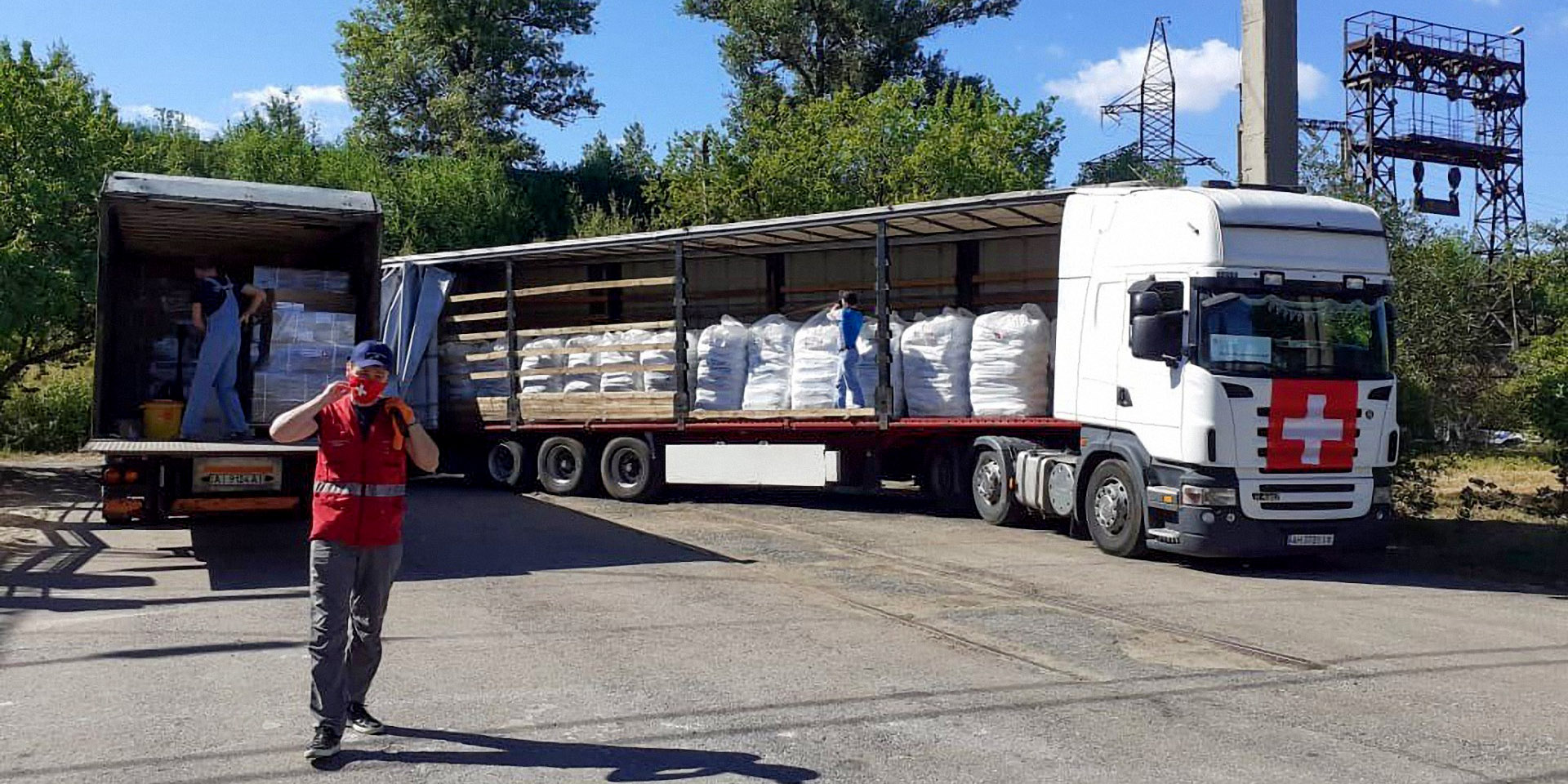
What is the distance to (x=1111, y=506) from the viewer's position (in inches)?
464

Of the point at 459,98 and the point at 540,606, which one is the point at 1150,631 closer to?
the point at 540,606

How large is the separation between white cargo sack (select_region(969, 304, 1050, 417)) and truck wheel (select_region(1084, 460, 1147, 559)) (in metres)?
1.66

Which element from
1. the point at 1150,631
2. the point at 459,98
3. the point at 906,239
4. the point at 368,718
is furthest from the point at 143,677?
the point at 459,98

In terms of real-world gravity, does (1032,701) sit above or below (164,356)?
below

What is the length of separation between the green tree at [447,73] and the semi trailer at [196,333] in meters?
23.2

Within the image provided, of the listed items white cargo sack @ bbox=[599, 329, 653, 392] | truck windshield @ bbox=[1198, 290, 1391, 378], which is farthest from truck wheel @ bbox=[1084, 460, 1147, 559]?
white cargo sack @ bbox=[599, 329, 653, 392]

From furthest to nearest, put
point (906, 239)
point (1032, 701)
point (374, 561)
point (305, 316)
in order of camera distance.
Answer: point (906, 239), point (305, 316), point (1032, 701), point (374, 561)

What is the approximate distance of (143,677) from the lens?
676 cm

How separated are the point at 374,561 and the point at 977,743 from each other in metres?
2.73

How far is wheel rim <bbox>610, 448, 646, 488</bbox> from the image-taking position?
54.4ft

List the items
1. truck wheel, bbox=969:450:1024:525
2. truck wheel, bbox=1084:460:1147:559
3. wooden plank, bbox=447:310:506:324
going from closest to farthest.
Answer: truck wheel, bbox=1084:460:1147:559 < truck wheel, bbox=969:450:1024:525 < wooden plank, bbox=447:310:506:324

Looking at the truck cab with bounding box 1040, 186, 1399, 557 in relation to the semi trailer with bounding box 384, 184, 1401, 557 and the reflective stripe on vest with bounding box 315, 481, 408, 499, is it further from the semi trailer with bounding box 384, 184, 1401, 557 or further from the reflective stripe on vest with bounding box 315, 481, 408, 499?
the reflective stripe on vest with bounding box 315, 481, 408, 499

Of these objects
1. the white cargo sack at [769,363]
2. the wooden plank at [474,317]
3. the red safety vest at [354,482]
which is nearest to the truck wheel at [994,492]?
the white cargo sack at [769,363]

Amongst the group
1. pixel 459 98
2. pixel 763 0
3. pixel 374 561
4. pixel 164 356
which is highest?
pixel 763 0
